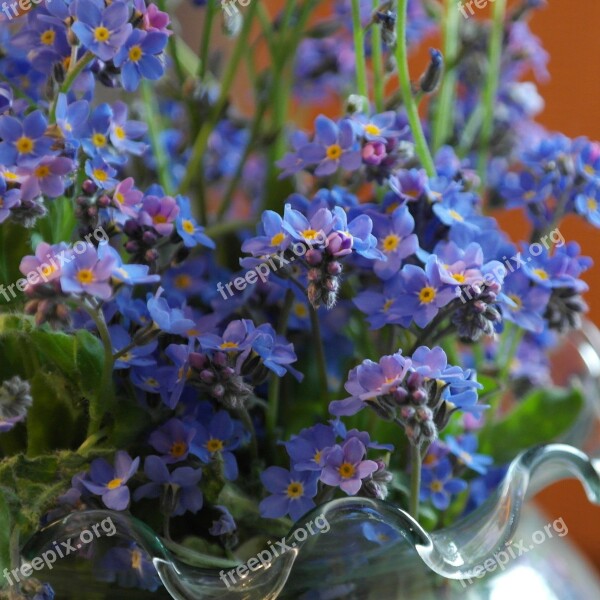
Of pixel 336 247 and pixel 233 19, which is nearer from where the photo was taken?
pixel 336 247

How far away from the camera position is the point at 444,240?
41 cm

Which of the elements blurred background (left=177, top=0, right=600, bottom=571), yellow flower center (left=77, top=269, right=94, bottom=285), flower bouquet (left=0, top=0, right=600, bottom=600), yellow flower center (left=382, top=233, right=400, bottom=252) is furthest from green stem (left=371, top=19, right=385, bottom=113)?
blurred background (left=177, top=0, right=600, bottom=571)

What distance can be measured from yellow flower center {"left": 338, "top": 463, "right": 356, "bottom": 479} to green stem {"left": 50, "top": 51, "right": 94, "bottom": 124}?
0.62 ft

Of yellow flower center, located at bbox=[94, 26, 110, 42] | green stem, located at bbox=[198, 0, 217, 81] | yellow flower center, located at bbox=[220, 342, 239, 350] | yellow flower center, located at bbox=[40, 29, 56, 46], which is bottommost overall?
yellow flower center, located at bbox=[220, 342, 239, 350]

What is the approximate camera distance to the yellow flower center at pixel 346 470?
1.14ft

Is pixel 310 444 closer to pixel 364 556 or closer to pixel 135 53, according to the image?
pixel 364 556

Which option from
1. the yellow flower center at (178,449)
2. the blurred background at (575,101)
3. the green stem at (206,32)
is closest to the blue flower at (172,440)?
the yellow flower center at (178,449)

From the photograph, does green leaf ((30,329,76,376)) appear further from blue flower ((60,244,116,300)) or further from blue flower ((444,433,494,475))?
blue flower ((444,433,494,475))

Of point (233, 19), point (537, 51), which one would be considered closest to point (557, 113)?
point (537, 51)

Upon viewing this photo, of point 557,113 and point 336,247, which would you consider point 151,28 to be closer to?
point 336,247

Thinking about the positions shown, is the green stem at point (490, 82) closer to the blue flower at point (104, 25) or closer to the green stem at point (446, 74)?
the green stem at point (446, 74)

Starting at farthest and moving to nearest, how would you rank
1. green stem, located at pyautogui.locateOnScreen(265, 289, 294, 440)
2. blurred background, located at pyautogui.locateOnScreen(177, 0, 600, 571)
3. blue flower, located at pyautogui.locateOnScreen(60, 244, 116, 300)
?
blurred background, located at pyautogui.locateOnScreen(177, 0, 600, 571) < green stem, located at pyautogui.locateOnScreen(265, 289, 294, 440) < blue flower, located at pyautogui.locateOnScreen(60, 244, 116, 300)

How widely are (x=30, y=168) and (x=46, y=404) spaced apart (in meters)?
0.10

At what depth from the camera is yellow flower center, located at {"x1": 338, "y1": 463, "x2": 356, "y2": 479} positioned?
1.14ft
